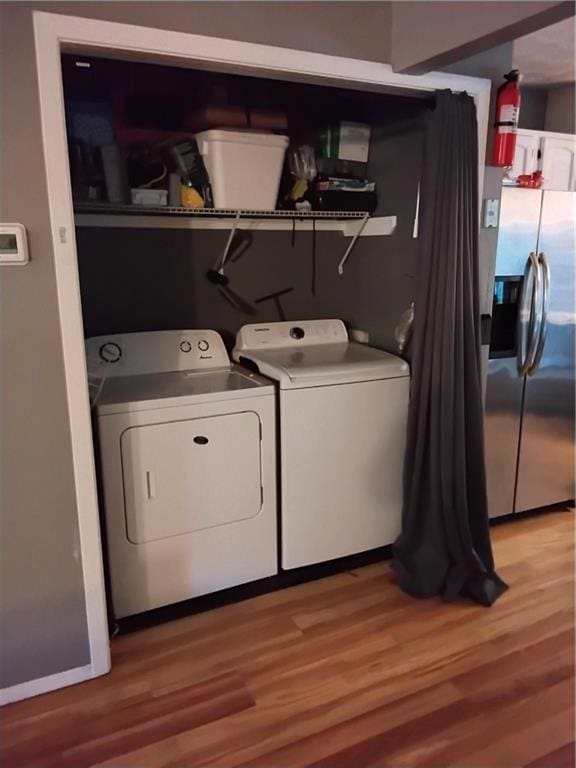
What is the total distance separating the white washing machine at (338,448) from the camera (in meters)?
2.35

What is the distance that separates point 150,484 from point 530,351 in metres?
1.91

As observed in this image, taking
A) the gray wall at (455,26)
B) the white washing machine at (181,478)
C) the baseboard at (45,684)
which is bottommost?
the baseboard at (45,684)

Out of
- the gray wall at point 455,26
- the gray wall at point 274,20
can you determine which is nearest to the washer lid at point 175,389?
the gray wall at point 274,20

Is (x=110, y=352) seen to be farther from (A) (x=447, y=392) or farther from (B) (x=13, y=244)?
(A) (x=447, y=392)

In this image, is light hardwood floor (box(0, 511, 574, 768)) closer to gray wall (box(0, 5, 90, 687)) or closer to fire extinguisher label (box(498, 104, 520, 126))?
gray wall (box(0, 5, 90, 687))

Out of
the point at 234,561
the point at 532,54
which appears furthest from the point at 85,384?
the point at 532,54

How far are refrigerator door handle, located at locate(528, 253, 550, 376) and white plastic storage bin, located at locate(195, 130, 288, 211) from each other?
1.34m

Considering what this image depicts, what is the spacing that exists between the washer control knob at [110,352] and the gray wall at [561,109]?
307cm

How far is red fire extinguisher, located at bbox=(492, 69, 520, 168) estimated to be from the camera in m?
2.31

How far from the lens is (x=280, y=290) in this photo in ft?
9.73

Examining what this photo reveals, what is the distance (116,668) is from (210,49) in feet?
6.89

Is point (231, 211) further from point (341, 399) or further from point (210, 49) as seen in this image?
point (341, 399)

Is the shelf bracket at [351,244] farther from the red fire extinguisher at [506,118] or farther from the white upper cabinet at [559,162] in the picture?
the white upper cabinet at [559,162]

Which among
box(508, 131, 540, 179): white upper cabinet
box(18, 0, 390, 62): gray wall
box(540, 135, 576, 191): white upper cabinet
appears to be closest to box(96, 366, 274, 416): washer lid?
box(18, 0, 390, 62): gray wall
